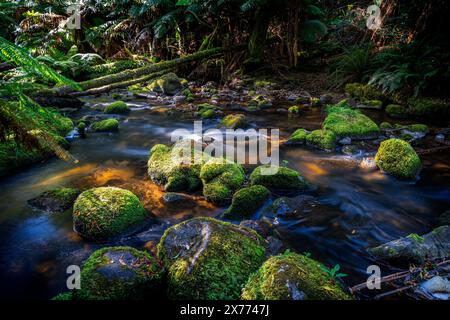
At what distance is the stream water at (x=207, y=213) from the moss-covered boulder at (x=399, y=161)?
0.13m

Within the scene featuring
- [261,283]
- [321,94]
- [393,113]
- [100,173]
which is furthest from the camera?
[321,94]

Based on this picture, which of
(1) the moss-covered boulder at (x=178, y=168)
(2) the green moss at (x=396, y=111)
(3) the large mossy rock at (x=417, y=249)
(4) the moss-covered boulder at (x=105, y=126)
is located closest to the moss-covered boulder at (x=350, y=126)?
(2) the green moss at (x=396, y=111)

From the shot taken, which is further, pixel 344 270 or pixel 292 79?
pixel 292 79

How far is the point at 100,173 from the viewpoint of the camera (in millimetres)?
4625

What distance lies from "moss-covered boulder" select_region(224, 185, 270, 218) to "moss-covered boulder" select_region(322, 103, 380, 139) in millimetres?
2875

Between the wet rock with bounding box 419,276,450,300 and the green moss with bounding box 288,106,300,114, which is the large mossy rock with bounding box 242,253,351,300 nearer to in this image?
the wet rock with bounding box 419,276,450,300

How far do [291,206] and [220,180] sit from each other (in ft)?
3.03

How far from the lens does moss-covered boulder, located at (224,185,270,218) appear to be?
10.9 ft

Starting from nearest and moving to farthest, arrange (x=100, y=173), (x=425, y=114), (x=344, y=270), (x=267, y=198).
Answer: (x=344, y=270), (x=267, y=198), (x=100, y=173), (x=425, y=114)

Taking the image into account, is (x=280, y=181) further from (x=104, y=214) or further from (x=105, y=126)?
(x=105, y=126)

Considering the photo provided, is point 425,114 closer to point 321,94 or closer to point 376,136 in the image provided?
point 376,136

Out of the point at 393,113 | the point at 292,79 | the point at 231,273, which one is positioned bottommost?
the point at 231,273
